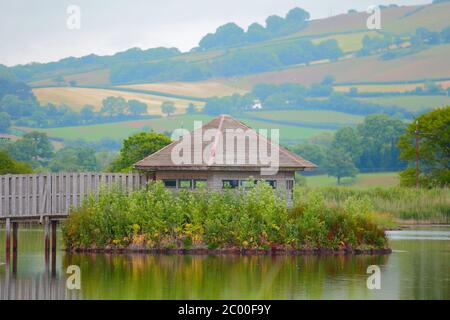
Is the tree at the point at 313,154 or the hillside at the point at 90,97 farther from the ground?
the hillside at the point at 90,97

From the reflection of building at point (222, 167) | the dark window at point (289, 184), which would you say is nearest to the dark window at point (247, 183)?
the reflection of building at point (222, 167)

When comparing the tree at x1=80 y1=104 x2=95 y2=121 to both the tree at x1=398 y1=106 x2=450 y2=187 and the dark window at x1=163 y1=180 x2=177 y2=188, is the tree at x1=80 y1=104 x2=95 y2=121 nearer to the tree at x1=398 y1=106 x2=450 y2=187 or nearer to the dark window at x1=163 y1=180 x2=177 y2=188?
the tree at x1=398 y1=106 x2=450 y2=187

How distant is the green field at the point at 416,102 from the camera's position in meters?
168

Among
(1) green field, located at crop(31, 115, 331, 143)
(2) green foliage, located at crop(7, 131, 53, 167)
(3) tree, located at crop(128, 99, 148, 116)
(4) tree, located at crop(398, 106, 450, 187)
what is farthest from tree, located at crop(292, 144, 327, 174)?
(4) tree, located at crop(398, 106, 450, 187)

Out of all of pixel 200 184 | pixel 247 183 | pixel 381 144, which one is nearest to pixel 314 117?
pixel 381 144

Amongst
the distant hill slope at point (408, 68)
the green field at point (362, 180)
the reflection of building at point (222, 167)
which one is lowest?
the green field at point (362, 180)

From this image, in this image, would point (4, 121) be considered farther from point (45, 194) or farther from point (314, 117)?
point (45, 194)

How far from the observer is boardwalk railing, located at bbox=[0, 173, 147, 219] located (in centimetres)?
4653

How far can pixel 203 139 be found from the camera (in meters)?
51.8

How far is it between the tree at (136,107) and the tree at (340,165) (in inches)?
1837

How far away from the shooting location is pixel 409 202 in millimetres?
70438

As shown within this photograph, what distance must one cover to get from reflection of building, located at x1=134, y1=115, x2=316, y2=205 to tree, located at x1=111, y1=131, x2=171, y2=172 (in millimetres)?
29307

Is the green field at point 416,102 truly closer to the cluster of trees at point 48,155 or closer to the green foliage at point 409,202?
the cluster of trees at point 48,155
